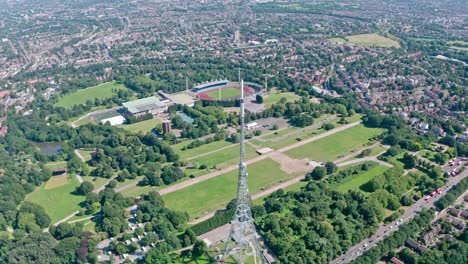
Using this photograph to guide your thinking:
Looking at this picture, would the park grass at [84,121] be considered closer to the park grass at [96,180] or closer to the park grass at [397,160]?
the park grass at [96,180]

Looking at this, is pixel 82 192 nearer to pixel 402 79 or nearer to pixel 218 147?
pixel 218 147

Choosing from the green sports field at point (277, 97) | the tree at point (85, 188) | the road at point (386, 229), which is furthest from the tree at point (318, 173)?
the green sports field at point (277, 97)

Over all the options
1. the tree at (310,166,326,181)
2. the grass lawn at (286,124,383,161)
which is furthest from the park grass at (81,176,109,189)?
the tree at (310,166,326,181)

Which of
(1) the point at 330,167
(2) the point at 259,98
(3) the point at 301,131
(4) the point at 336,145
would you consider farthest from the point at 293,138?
(2) the point at 259,98

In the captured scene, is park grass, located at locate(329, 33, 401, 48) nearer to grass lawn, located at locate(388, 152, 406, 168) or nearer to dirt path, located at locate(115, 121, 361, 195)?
dirt path, located at locate(115, 121, 361, 195)

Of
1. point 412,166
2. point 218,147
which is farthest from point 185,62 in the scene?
point 412,166

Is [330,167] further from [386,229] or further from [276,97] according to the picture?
[276,97]
